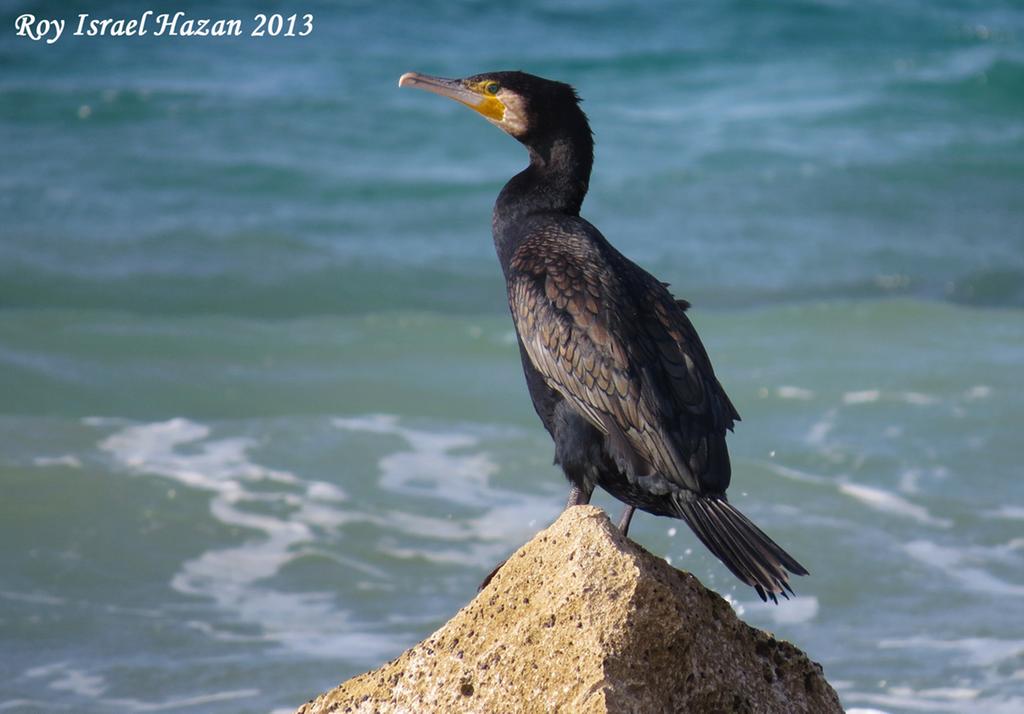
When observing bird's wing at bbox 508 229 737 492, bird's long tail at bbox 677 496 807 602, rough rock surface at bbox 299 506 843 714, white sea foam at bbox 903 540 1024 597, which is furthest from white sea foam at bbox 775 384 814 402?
rough rock surface at bbox 299 506 843 714

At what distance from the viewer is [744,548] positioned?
149 inches

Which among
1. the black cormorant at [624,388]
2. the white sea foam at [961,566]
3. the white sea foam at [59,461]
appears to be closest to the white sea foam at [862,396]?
the white sea foam at [961,566]

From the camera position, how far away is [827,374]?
10234mm

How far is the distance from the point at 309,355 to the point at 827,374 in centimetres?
341

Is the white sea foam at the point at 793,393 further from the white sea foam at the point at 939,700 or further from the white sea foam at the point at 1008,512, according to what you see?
the white sea foam at the point at 939,700

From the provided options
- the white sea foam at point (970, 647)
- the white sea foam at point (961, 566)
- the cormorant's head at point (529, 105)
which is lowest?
the white sea foam at point (970, 647)

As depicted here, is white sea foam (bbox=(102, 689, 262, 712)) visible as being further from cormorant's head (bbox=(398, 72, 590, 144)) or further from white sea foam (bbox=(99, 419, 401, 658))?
cormorant's head (bbox=(398, 72, 590, 144))

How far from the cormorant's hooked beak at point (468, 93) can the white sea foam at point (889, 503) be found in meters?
3.72

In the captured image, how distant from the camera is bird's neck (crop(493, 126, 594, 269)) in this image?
15.7 feet

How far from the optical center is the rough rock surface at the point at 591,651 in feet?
10.8

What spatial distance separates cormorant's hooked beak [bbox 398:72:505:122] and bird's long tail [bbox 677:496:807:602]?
1576 mm

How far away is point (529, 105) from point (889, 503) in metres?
3.91

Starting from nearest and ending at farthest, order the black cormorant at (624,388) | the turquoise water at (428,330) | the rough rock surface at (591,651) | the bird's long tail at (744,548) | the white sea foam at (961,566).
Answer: the rough rock surface at (591,651) < the bird's long tail at (744,548) < the black cormorant at (624,388) < the turquoise water at (428,330) < the white sea foam at (961,566)

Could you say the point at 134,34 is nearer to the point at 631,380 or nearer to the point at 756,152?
the point at 756,152
